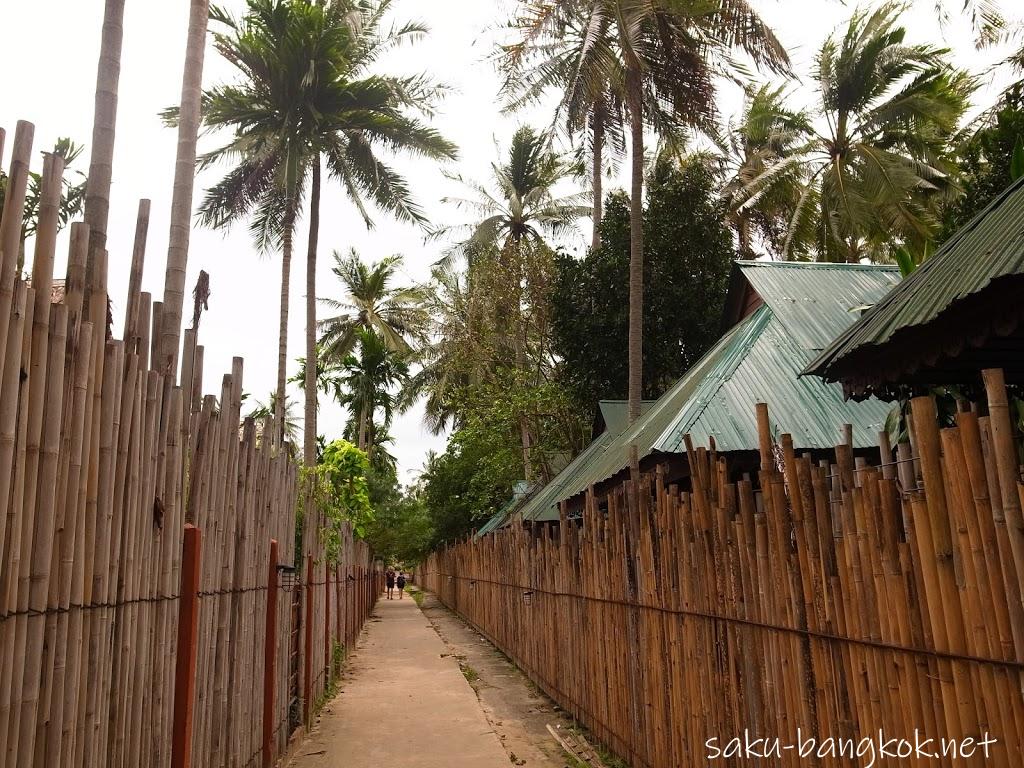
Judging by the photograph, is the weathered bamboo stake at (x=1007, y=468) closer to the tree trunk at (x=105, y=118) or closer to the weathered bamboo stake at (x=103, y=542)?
the weathered bamboo stake at (x=103, y=542)

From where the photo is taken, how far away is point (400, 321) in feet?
128

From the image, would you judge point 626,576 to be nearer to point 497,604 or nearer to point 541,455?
point 497,604

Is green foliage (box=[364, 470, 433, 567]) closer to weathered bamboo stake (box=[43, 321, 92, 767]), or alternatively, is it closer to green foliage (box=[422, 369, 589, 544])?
green foliage (box=[422, 369, 589, 544])

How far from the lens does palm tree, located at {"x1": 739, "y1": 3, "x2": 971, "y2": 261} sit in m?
22.6

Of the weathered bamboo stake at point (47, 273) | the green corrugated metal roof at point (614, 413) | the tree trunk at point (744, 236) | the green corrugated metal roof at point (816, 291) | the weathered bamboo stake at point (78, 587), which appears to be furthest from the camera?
Result: the tree trunk at point (744, 236)

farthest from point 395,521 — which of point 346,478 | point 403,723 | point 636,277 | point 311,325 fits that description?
point 403,723

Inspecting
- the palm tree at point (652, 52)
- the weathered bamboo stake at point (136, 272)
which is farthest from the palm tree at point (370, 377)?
the weathered bamboo stake at point (136, 272)

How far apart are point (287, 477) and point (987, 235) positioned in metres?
5.06

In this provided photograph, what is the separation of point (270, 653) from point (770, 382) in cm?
641

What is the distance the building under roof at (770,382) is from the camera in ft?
29.3

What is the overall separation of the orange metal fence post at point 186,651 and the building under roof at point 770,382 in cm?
410
